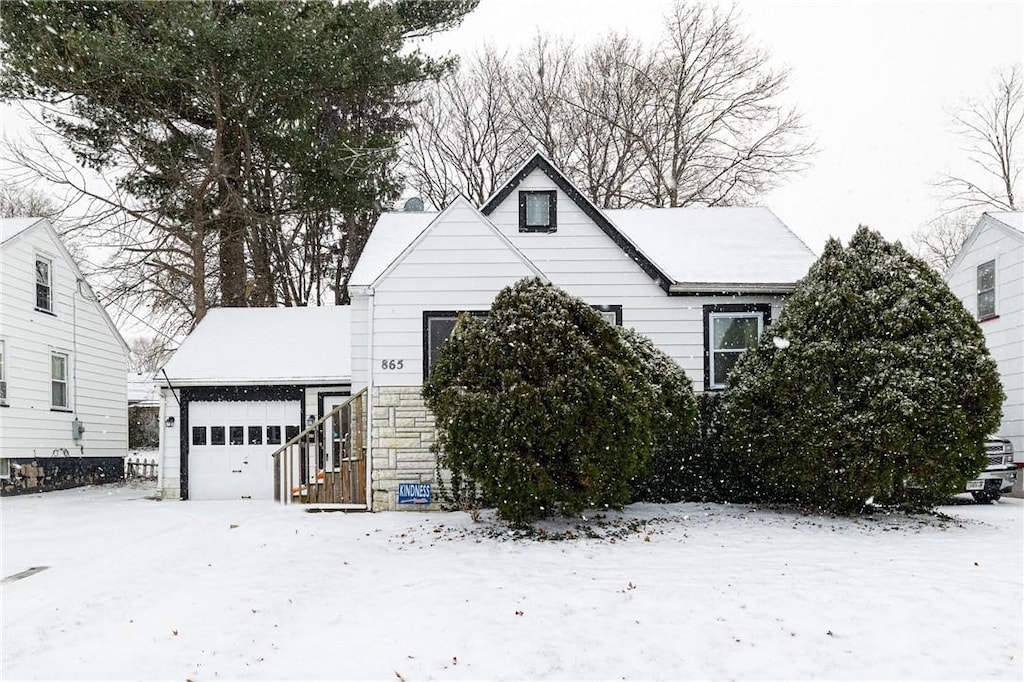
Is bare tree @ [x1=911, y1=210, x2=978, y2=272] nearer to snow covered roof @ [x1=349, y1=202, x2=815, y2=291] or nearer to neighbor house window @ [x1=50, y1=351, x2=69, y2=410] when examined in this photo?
snow covered roof @ [x1=349, y1=202, x2=815, y2=291]

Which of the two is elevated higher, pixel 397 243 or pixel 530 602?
pixel 397 243

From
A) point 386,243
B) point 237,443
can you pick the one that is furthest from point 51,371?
point 386,243

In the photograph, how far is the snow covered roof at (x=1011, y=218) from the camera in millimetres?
13836

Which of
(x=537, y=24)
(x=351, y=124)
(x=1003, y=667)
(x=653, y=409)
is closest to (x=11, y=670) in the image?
(x=1003, y=667)

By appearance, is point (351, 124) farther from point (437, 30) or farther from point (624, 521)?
point (624, 521)

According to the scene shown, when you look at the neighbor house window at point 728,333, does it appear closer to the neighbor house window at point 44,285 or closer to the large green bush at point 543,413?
the large green bush at point 543,413

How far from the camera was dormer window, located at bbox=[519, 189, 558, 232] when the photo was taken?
13395 mm

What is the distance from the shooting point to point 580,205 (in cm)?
1330

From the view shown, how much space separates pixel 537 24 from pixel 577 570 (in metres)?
21.0

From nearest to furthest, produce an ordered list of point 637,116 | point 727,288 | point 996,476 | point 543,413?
point 543,413 → point 996,476 → point 727,288 → point 637,116

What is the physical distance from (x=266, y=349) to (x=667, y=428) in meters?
8.99

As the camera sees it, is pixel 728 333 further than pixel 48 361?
No

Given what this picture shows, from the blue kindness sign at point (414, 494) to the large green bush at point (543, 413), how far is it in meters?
2.57

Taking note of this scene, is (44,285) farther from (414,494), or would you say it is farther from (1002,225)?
(1002,225)
